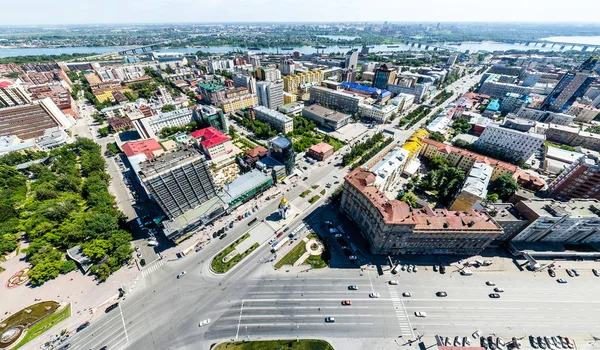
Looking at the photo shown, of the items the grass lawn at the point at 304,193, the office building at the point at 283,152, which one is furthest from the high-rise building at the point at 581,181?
the office building at the point at 283,152

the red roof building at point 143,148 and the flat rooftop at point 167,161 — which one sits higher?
the flat rooftop at point 167,161

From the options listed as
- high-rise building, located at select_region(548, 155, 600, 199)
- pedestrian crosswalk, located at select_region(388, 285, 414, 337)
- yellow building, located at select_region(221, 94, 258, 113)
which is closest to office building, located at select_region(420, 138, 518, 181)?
high-rise building, located at select_region(548, 155, 600, 199)

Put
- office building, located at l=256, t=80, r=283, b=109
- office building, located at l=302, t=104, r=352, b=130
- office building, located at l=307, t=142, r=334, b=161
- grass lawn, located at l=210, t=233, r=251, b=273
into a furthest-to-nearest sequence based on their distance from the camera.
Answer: office building, located at l=256, t=80, r=283, b=109 → office building, located at l=302, t=104, r=352, b=130 → office building, located at l=307, t=142, r=334, b=161 → grass lawn, located at l=210, t=233, r=251, b=273

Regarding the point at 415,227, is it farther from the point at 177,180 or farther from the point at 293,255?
the point at 177,180

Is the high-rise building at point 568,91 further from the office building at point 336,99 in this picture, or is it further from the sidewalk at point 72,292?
the sidewalk at point 72,292

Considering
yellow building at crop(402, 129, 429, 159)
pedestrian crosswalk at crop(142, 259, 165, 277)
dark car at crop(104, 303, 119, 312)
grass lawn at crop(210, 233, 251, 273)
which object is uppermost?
yellow building at crop(402, 129, 429, 159)

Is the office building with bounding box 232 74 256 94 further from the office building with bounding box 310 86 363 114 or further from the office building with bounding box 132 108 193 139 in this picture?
the office building with bounding box 132 108 193 139

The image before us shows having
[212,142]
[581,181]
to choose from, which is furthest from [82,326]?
[581,181]
